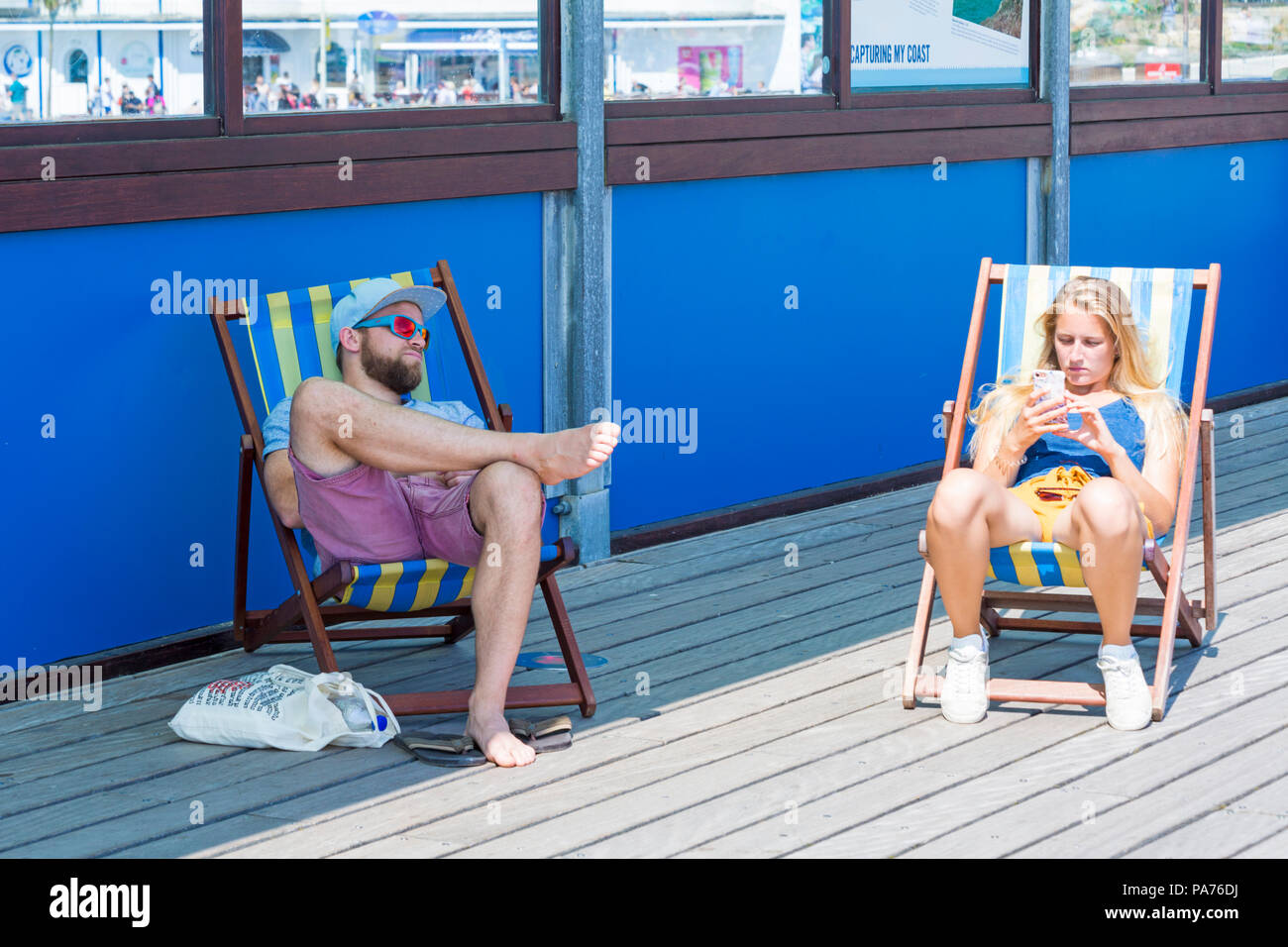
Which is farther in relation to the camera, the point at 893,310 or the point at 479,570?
the point at 893,310

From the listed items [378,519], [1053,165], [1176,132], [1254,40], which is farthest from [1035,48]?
[378,519]

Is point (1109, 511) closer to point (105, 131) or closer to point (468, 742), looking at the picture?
point (468, 742)

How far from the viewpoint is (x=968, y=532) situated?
362 cm

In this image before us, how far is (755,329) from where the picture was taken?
220 inches

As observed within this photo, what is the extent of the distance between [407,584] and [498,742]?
1.28ft

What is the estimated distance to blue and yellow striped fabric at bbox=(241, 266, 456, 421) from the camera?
4.09 m

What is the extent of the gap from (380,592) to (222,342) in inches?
29.2

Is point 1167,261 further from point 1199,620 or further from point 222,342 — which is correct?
point 222,342

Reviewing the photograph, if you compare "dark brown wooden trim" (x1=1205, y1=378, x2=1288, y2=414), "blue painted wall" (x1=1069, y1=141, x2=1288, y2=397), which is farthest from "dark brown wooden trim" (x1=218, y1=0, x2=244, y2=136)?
"dark brown wooden trim" (x1=1205, y1=378, x2=1288, y2=414)

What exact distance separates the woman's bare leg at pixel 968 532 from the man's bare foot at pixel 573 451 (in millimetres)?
676

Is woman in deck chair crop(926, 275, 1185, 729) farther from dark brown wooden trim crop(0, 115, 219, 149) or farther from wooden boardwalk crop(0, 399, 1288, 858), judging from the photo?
dark brown wooden trim crop(0, 115, 219, 149)

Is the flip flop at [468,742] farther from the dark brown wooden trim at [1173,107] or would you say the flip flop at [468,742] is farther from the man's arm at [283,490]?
the dark brown wooden trim at [1173,107]

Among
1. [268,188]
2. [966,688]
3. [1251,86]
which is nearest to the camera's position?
[966,688]

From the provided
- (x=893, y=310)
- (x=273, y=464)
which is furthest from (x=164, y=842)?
(x=893, y=310)
